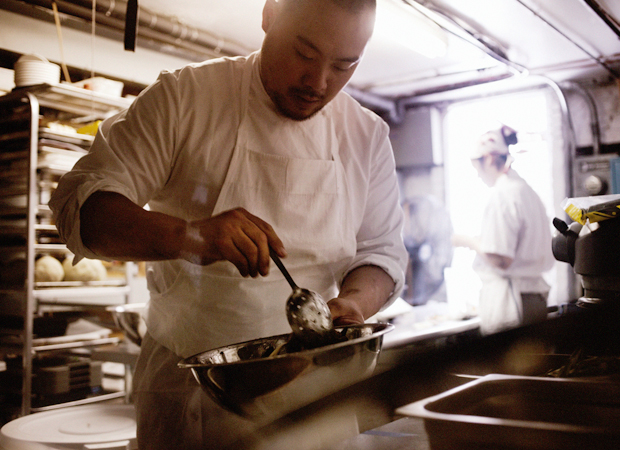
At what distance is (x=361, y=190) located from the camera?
1.38m

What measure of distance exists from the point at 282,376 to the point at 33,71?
2.78 m

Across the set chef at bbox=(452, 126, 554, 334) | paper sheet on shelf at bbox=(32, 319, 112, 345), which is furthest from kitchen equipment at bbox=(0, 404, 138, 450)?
chef at bbox=(452, 126, 554, 334)

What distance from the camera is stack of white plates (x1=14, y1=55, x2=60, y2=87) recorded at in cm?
291

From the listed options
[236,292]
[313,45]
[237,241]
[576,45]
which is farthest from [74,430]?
[576,45]

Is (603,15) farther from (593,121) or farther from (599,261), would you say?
(599,261)

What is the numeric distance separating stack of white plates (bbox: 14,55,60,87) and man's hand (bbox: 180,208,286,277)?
A: 2397mm

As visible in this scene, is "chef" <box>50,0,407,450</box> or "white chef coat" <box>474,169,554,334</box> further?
"white chef coat" <box>474,169,554,334</box>

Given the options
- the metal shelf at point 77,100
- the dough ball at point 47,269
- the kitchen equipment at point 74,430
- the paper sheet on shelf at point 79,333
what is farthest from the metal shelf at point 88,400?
the metal shelf at point 77,100

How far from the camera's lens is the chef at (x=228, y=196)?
100 cm

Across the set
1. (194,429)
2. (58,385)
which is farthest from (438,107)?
(194,429)

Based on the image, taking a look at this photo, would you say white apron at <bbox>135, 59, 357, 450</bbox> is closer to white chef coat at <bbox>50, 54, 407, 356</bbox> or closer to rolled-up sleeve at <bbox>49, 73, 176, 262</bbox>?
white chef coat at <bbox>50, 54, 407, 356</bbox>

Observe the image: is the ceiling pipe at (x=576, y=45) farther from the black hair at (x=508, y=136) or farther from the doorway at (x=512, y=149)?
the black hair at (x=508, y=136)

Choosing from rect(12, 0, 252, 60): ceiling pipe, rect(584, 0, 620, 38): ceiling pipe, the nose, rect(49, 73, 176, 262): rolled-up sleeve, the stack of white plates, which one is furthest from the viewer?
rect(584, 0, 620, 38): ceiling pipe

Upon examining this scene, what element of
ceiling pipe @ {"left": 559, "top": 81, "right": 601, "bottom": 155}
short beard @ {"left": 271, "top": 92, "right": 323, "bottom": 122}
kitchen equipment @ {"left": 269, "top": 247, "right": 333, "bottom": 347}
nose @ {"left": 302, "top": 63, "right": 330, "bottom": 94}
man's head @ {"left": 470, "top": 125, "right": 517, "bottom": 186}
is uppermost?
ceiling pipe @ {"left": 559, "top": 81, "right": 601, "bottom": 155}
